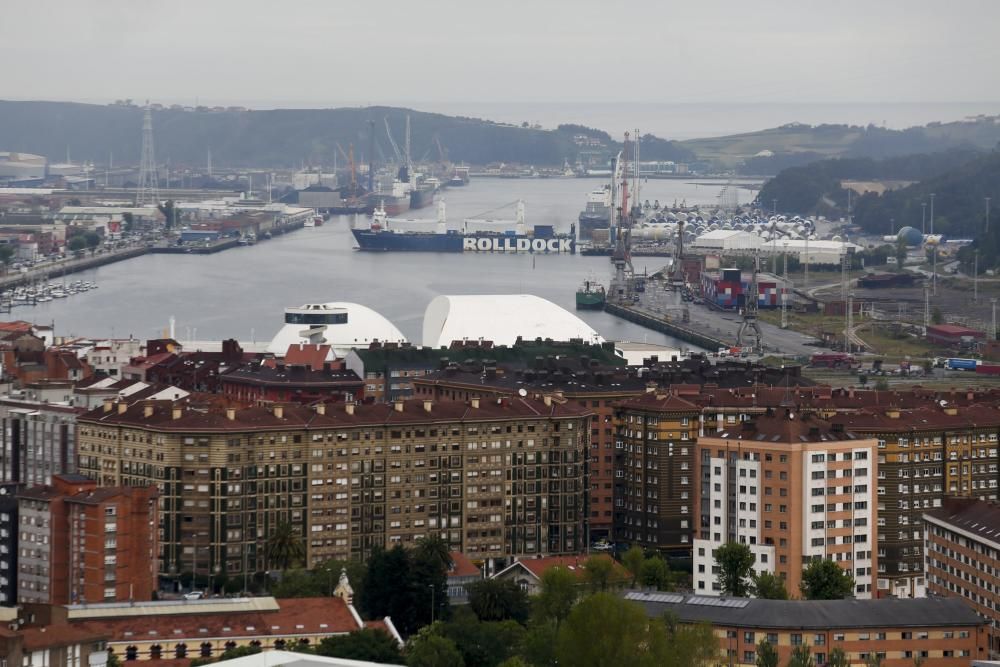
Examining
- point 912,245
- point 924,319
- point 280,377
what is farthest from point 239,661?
point 912,245

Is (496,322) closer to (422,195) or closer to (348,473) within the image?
(348,473)

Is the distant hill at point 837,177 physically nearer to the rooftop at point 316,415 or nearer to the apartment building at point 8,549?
the rooftop at point 316,415

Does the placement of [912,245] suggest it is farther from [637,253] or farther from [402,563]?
[402,563]

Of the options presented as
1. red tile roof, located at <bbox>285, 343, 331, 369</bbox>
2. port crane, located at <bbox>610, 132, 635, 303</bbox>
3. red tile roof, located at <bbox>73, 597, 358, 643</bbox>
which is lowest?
port crane, located at <bbox>610, 132, 635, 303</bbox>

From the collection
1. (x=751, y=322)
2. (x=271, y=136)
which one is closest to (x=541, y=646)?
(x=751, y=322)

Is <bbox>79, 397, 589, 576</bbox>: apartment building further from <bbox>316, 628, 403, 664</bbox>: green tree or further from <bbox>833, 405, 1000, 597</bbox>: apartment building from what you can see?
<bbox>316, 628, 403, 664</bbox>: green tree

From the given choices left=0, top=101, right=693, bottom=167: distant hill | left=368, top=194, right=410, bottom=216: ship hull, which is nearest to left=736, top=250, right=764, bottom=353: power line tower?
left=368, top=194, right=410, bottom=216: ship hull
